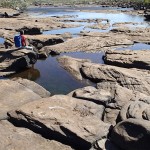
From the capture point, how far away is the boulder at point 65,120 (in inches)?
667

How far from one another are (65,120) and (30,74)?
16.6m

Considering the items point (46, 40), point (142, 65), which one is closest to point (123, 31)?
point (46, 40)

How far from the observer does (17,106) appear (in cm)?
2130

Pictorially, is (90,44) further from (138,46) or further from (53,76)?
(53,76)

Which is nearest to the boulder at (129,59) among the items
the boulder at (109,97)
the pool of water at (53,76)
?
the pool of water at (53,76)

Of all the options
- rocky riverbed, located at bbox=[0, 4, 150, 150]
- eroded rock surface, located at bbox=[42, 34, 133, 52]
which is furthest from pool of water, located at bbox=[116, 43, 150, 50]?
rocky riverbed, located at bbox=[0, 4, 150, 150]

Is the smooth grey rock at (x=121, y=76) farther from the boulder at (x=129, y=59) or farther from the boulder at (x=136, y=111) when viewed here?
the boulder at (x=136, y=111)

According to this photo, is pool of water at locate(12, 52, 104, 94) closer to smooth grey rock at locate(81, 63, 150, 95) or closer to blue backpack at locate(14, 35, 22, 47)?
smooth grey rock at locate(81, 63, 150, 95)

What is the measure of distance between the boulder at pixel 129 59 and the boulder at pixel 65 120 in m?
12.9

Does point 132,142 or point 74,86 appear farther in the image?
point 74,86

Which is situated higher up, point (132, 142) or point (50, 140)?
point (132, 142)

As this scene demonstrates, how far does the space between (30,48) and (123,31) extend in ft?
88.6

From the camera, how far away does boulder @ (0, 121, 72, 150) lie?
16667 mm

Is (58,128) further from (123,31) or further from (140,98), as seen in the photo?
(123,31)
